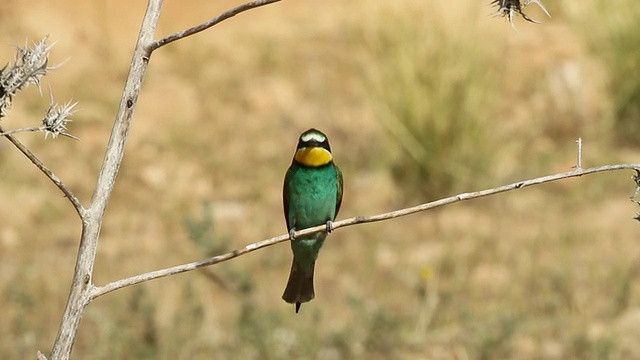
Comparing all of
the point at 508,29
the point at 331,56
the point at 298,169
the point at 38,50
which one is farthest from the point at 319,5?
the point at 38,50

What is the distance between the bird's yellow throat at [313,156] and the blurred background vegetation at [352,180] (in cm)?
125

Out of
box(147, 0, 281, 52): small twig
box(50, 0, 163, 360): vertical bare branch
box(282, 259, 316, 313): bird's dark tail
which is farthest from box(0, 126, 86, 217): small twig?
box(282, 259, 316, 313): bird's dark tail

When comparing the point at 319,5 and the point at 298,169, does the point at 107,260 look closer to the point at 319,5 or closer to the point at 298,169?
the point at 298,169

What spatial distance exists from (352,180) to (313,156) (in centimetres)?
296

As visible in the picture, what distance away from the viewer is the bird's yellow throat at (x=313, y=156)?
2629 millimetres

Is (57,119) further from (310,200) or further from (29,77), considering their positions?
(310,200)

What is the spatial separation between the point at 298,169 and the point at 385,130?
2985 mm

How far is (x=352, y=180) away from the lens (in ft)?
18.4

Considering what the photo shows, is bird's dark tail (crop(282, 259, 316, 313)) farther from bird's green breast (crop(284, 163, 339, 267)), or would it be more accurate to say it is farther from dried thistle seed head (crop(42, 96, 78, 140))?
dried thistle seed head (crop(42, 96, 78, 140))

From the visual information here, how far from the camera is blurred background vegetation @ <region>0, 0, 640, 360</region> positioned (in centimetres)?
395

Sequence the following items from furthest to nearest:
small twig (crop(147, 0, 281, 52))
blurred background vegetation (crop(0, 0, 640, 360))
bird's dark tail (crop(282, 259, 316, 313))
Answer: blurred background vegetation (crop(0, 0, 640, 360))
bird's dark tail (crop(282, 259, 316, 313))
small twig (crop(147, 0, 281, 52))

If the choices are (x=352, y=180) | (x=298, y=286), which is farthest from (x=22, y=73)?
(x=352, y=180)

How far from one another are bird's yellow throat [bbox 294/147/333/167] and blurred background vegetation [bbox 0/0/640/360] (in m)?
1.25

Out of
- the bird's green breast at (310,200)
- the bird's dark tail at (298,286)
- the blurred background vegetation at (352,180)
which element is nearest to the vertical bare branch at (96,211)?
the bird's dark tail at (298,286)
